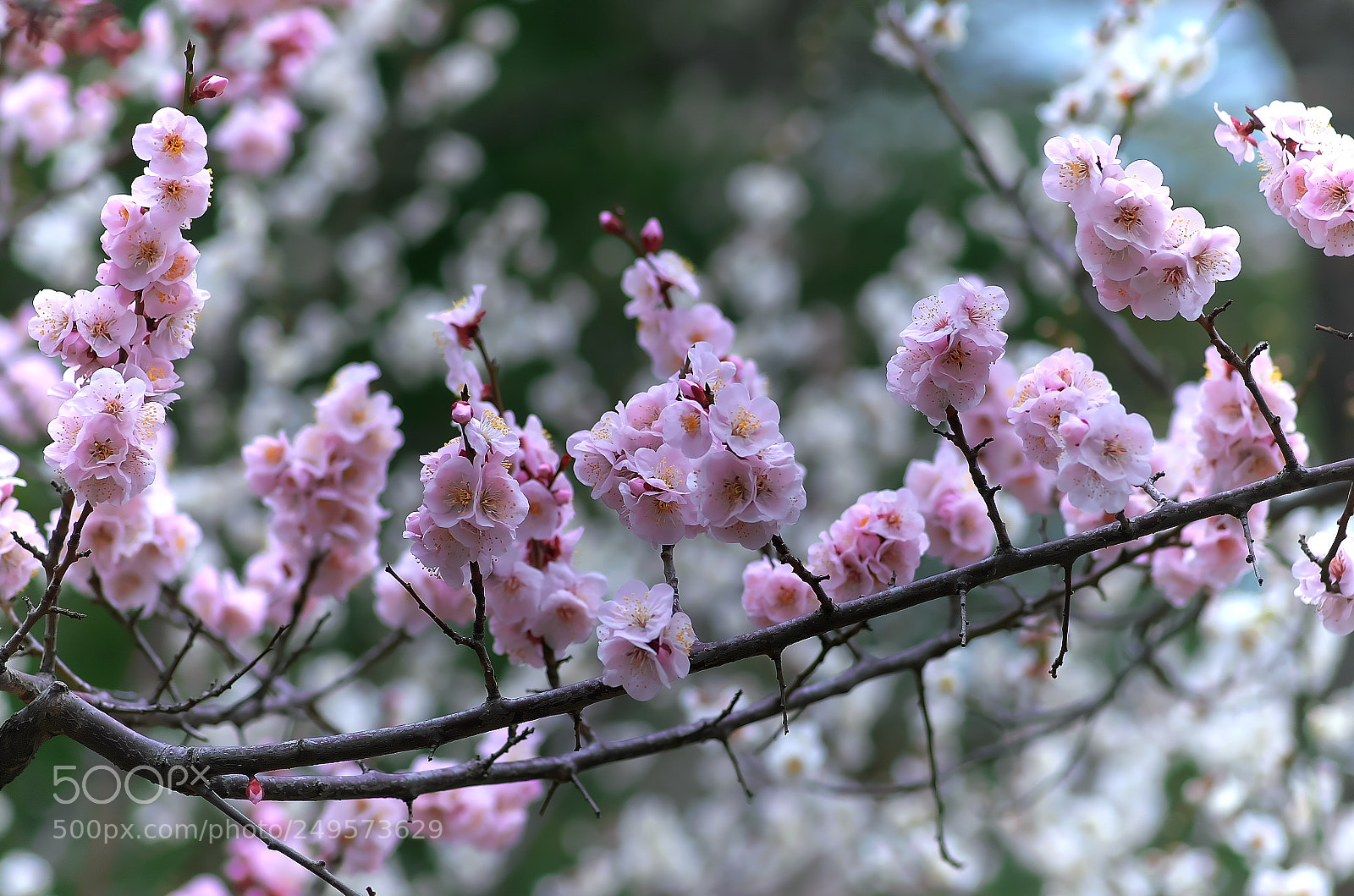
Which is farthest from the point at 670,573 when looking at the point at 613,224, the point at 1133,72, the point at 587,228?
the point at 587,228

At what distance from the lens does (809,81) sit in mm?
4027

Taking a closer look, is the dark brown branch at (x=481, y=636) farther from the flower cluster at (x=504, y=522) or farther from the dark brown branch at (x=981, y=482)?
the dark brown branch at (x=981, y=482)

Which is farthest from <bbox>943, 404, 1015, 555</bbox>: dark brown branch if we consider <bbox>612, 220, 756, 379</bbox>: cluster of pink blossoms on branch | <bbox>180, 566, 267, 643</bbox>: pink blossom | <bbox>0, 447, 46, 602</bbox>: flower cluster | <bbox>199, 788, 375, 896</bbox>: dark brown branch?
<bbox>180, 566, 267, 643</bbox>: pink blossom

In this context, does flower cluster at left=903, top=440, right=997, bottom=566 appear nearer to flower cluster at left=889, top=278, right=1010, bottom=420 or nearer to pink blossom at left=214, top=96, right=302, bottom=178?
flower cluster at left=889, top=278, right=1010, bottom=420

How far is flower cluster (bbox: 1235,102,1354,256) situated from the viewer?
96 cm

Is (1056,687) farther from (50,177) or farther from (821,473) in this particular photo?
(50,177)

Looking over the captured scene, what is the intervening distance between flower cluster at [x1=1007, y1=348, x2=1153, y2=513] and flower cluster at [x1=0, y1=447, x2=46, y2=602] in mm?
1041

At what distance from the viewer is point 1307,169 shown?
975mm

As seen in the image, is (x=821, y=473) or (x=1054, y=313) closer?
(x=1054, y=313)

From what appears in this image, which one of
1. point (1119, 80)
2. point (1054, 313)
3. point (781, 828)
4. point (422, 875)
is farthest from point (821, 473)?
point (1119, 80)

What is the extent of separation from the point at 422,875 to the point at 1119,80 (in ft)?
12.2

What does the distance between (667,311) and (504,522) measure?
17.4 inches

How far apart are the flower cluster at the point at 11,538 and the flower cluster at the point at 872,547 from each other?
852 mm

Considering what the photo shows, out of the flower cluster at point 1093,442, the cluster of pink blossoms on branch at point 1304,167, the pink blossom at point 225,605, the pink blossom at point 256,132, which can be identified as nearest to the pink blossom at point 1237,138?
the cluster of pink blossoms on branch at point 1304,167
